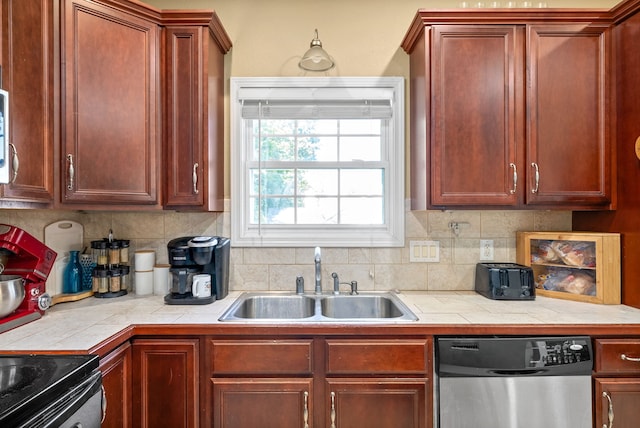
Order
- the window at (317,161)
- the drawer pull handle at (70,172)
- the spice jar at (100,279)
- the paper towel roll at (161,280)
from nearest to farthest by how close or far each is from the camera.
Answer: the drawer pull handle at (70,172) → the spice jar at (100,279) → the paper towel roll at (161,280) → the window at (317,161)

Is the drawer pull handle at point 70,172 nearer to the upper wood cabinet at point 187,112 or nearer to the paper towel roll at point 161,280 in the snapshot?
the upper wood cabinet at point 187,112

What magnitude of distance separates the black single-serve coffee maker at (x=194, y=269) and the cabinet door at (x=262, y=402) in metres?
0.48

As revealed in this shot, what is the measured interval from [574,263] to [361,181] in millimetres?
1257

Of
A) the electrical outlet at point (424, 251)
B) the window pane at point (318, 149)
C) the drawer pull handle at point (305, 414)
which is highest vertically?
the window pane at point (318, 149)

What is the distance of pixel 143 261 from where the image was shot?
209 centimetres

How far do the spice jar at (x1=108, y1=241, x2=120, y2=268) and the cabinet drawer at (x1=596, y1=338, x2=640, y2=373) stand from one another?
8.07 feet

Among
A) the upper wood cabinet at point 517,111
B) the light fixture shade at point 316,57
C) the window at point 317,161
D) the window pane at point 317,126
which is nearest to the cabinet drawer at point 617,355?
the upper wood cabinet at point 517,111

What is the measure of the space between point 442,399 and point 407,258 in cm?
86

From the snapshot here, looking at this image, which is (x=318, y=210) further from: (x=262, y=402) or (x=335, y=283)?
(x=262, y=402)

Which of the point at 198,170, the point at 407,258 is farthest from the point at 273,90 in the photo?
the point at 407,258

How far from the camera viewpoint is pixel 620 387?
4.97ft

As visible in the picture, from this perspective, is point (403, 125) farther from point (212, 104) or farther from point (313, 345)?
point (313, 345)

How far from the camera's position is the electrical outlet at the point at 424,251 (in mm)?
2195

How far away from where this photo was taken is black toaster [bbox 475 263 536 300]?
1889 mm
